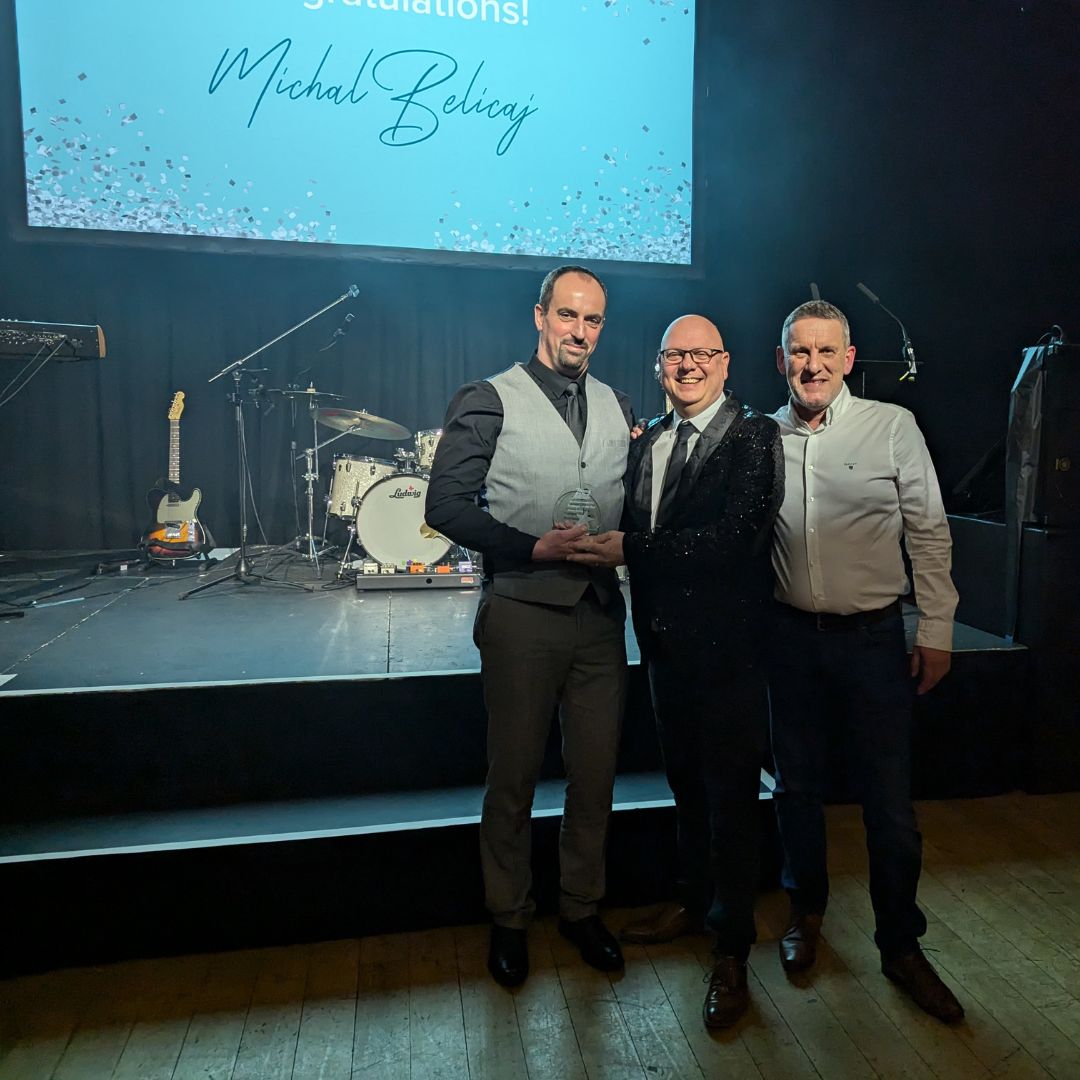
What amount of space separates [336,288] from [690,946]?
418 cm

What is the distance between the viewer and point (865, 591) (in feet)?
5.87

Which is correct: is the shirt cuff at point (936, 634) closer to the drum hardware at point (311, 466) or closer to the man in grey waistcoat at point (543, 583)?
the man in grey waistcoat at point (543, 583)

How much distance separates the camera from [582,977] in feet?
6.14

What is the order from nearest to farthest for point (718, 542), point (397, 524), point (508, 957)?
1. point (718, 542)
2. point (508, 957)
3. point (397, 524)

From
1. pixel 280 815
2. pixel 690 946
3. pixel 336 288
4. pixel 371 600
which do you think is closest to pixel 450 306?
pixel 336 288

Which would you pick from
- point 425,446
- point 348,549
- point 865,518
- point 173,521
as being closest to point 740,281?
point 425,446

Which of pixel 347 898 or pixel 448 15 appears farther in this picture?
pixel 448 15

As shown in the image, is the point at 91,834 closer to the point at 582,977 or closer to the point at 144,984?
the point at 144,984

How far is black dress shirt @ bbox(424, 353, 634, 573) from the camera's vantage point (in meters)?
1.76

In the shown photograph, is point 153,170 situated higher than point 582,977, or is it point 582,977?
point 153,170

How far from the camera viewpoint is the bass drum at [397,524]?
13.4ft

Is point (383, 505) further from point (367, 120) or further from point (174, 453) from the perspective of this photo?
point (367, 120)

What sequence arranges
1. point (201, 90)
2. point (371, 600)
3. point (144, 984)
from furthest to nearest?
point (201, 90) → point (371, 600) → point (144, 984)

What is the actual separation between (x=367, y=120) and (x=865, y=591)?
3.83 metres
